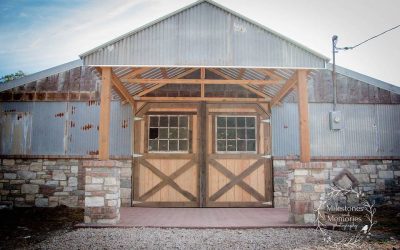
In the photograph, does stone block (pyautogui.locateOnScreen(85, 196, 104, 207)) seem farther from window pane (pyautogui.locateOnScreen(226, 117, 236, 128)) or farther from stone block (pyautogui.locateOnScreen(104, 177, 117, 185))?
window pane (pyautogui.locateOnScreen(226, 117, 236, 128))

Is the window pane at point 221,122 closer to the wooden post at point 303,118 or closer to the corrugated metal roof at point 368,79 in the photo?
the wooden post at point 303,118

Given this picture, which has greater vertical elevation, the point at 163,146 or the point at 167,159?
the point at 163,146

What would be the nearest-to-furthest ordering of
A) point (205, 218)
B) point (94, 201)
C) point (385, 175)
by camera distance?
point (94, 201), point (205, 218), point (385, 175)

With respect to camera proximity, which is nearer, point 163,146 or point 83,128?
point 163,146

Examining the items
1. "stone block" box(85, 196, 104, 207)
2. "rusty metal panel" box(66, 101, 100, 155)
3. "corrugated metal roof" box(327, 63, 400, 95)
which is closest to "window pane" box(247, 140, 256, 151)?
"corrugated metal roof" box(327, 63, 400, 95)

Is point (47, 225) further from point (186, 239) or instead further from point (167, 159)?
point (167, 159)

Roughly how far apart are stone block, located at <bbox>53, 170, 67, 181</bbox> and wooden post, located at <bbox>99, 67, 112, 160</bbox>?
3547mm

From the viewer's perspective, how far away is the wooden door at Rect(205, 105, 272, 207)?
29.3 ft

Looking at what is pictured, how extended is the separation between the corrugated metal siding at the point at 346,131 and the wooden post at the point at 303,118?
110 inches


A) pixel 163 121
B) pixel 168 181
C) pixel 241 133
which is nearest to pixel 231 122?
pixel 241 133

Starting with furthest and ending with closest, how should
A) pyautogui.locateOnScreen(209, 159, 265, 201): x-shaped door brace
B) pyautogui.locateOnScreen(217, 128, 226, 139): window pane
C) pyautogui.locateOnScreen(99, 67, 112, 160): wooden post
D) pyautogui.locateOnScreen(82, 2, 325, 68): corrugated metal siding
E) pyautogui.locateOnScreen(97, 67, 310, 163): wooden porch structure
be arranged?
pyautogui.locateOnScreen(217, 128, 226, 139): window pane, pyautogui.locateOnScreen(209, 159, 265, 201): x-shaped door brace, pyautogui.locateOnScreen(82, 2, 325, 68): corrugated metal siding, pyautogui.locateOnScreen(97, 67, 310, 163): wooden porch structure, pyautogui.locateOnScreen(99, 67, 112, 160): wooden post

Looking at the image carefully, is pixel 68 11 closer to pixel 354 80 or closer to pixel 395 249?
pixel 354 80

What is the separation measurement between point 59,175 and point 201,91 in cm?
447

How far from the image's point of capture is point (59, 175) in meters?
9.14
